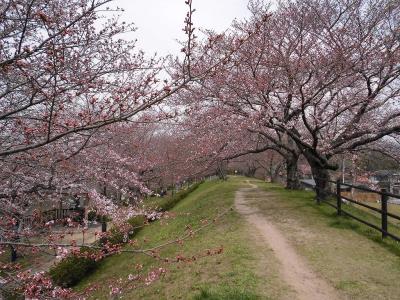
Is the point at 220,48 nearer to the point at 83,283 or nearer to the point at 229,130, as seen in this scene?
the point at 229,130

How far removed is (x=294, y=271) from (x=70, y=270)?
9.35 m

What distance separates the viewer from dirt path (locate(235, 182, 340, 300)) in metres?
7.31

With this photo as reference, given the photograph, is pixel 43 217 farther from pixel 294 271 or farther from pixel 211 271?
pixel 294 271

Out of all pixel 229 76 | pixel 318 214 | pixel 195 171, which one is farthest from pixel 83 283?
pixel 229 76

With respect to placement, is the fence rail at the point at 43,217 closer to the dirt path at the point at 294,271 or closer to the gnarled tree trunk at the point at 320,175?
the dirt path at the point at 294,271

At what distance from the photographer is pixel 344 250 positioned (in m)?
9.77

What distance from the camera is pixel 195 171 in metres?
19.8

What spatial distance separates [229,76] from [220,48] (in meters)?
1.65

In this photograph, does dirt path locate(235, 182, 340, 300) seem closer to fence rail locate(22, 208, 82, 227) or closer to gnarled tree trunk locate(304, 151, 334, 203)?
gnarled tree trunk locate(304, 151, 334, 203)

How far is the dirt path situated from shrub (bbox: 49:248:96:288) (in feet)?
21.8

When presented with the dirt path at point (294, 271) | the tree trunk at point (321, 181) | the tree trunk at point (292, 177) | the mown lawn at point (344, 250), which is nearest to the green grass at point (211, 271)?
the dirt path at point (294, 271)

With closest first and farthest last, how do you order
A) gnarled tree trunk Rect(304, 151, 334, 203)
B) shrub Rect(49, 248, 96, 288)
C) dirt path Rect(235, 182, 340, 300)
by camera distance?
dirt path Rect(235, 182, 340, 300) → shrub Rect(49, 248, 96, 288) → gnarled tree trunk Rect(304, 151, 334, 203)

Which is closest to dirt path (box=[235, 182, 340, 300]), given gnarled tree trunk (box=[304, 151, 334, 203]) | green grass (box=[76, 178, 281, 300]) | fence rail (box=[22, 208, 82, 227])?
green grass (box=[76, 178, 281, 300])

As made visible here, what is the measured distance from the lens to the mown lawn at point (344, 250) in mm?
7551
